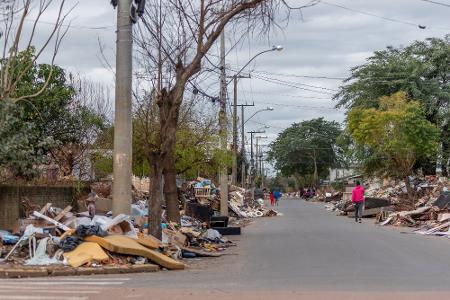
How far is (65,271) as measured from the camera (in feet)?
43.8

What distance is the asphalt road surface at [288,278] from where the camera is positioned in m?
10.5

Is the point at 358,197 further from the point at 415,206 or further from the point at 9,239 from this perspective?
the point at 9,239

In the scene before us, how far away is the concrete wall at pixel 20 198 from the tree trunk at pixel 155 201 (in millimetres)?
5349

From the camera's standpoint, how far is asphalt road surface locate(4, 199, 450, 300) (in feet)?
34.6

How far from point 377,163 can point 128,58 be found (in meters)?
37.8

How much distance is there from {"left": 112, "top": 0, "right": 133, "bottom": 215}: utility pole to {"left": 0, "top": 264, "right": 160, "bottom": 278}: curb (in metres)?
2.57

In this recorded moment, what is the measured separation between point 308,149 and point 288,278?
95.0 m

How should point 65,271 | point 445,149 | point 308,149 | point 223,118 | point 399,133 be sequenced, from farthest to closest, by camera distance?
point 308,149 → point 445,149 → point 399,133 → point 223,118 → point 65,271

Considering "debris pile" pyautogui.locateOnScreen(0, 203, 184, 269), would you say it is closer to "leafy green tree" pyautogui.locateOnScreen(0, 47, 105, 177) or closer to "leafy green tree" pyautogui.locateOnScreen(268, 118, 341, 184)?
"leafy green tree" pyautogui.locateOnScreen(0, 47, 105, 177)

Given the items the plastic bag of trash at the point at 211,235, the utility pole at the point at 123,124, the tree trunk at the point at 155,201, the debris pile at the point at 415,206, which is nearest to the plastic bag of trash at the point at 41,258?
the utility pole at the point at 123,124

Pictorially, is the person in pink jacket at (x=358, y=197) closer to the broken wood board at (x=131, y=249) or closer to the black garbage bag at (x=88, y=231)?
the broken wood board at (x=131, y=249)

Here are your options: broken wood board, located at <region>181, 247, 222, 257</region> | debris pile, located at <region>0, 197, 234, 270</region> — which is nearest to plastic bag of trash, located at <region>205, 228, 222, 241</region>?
broken wood board, located at <region>181, 247, 222, 257</region>

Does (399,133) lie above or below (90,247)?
above

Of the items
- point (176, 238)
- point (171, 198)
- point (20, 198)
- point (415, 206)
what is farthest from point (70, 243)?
point (415, 206)
